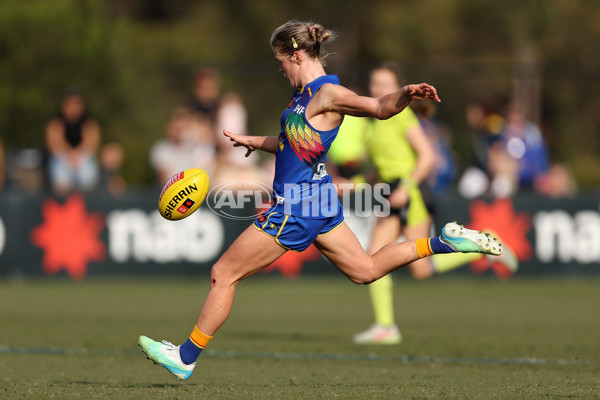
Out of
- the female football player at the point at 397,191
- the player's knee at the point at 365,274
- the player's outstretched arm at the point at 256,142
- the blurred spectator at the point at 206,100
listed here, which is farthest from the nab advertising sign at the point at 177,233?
the player's knee at the point at 365,274

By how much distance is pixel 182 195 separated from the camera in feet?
24.2

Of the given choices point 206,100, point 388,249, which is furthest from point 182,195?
point 206,100

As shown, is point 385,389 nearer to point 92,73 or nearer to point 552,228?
point 552,228

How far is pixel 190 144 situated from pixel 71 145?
184cm

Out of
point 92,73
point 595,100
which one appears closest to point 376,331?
point 92,73

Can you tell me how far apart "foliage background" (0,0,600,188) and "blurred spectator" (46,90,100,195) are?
11.0ft

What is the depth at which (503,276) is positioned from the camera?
16.8 m

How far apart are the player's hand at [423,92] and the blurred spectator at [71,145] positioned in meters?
11.3

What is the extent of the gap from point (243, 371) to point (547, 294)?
25.5 ft

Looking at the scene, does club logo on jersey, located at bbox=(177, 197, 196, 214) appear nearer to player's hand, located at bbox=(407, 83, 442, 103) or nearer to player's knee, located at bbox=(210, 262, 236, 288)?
player's knee, located at bbox=(210, 262, 236, 288)

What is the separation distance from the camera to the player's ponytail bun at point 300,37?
7.02 metres

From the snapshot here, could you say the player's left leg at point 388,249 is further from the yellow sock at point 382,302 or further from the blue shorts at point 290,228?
the yellow sock at point 382,302

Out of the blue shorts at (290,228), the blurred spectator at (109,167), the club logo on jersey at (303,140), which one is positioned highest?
the blurred spectator at (109,167)

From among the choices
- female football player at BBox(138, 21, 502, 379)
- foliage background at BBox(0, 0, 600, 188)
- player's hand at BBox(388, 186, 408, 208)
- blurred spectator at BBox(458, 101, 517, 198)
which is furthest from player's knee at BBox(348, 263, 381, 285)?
foliage background at BBox(0, 0, 600, 188)
